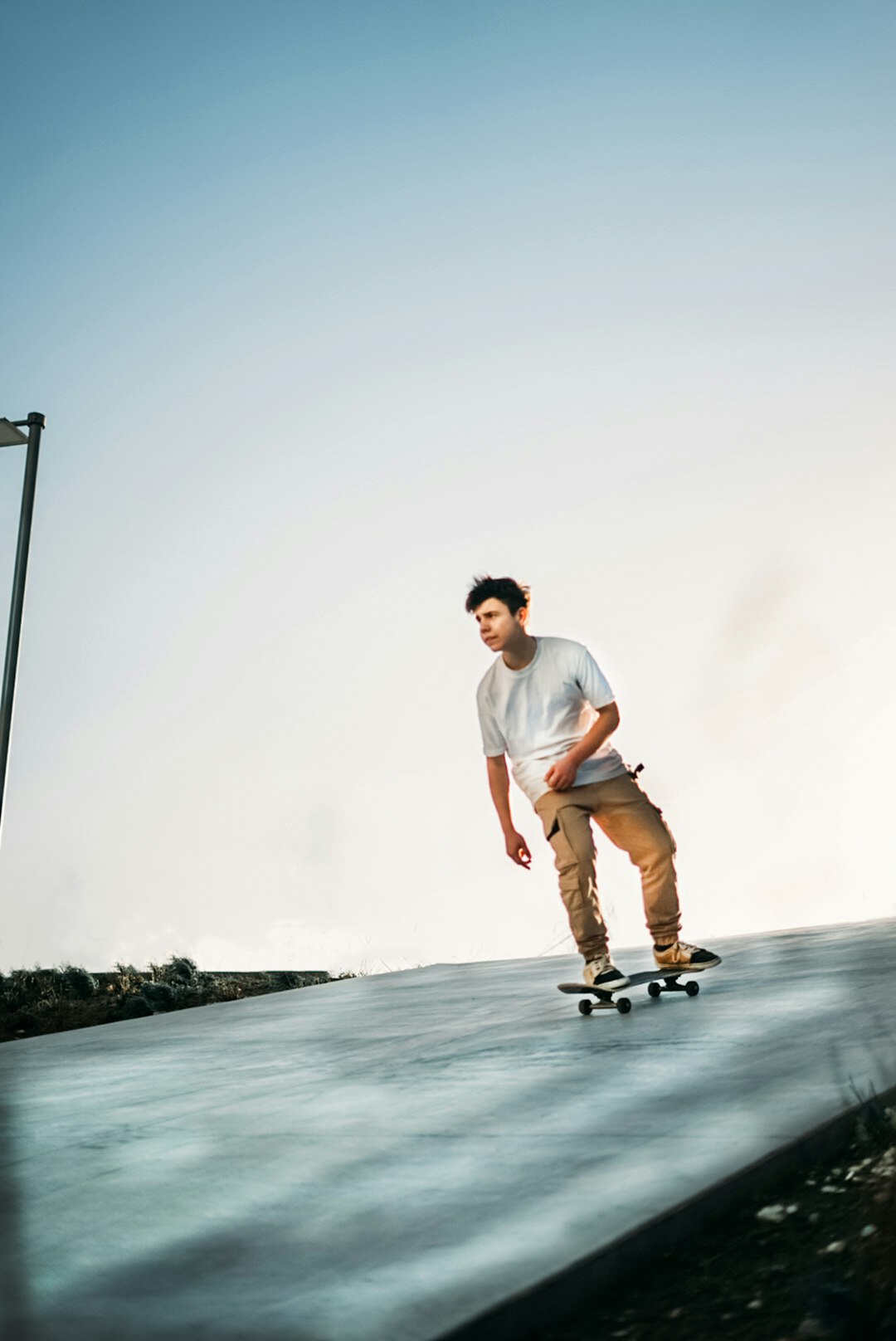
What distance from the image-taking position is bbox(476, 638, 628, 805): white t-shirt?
517cm

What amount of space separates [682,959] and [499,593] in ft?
6.11

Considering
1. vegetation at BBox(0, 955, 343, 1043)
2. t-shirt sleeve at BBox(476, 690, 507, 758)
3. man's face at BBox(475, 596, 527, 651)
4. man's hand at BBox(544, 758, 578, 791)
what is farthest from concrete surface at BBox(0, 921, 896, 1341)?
vegetation at BBox(0, 955, 343, 1043)

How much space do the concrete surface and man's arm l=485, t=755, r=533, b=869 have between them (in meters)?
0.72

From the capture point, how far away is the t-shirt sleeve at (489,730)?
539 centimetres

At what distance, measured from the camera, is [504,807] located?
5.35 m

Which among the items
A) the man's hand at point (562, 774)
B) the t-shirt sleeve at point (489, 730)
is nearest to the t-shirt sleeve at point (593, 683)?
the man's hand at point (562, 774)

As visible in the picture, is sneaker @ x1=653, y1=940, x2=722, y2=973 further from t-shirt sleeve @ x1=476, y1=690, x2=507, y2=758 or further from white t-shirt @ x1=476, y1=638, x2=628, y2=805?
t-shirt sleeve @ x1=476, y1=690, x2=507, y2=758

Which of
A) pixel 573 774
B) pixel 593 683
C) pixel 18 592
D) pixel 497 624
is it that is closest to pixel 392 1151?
pixel 573 774

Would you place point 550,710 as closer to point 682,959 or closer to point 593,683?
point 593,683

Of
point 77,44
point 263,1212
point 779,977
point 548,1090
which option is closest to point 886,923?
point 779,977

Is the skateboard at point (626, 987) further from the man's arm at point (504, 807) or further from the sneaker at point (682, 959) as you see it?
the man's arm at point (504, 807)

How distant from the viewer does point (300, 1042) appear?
532cm

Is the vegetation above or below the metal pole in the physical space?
below

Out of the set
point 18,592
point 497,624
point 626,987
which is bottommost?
point 626,987
